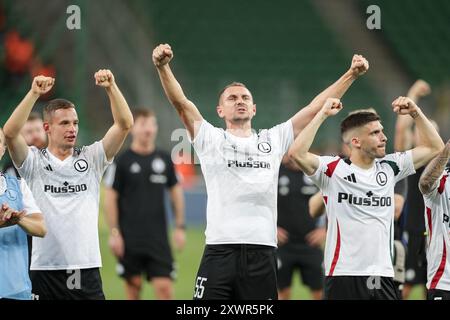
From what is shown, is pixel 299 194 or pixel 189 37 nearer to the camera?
pixel 299 194

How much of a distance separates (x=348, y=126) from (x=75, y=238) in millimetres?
2450

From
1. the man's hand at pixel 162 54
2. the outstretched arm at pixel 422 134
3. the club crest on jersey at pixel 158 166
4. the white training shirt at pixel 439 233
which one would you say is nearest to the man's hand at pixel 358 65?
the outstretched arm at pixel 422 134

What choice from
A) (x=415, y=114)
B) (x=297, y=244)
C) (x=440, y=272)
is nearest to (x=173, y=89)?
(x=415, y=114)

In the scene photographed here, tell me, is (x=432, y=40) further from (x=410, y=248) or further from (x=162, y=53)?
(x=162, y=53)

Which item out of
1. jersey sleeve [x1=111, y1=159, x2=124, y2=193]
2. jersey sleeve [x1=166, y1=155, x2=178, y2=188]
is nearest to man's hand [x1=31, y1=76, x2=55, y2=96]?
jersey sleeve [x1=111, y1=159, x2=124, y2=193]

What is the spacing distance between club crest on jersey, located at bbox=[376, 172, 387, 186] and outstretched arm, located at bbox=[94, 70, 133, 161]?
207cm

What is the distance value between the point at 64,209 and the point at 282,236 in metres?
3.79

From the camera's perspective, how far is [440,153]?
6871mm

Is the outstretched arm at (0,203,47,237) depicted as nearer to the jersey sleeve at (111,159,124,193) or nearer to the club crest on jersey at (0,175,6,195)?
the club crest on jersey at (0,175,6,195)

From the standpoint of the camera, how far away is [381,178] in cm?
711

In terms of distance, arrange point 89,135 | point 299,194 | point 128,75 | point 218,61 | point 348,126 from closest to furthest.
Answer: point 348,126 → point 299,194 → point 89,135 → point 128,75 → point 218,61

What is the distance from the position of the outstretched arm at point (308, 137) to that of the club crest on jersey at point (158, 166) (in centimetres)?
371

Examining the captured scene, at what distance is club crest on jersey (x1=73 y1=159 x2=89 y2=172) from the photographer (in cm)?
720

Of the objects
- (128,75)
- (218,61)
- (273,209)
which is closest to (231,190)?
(273,209)
